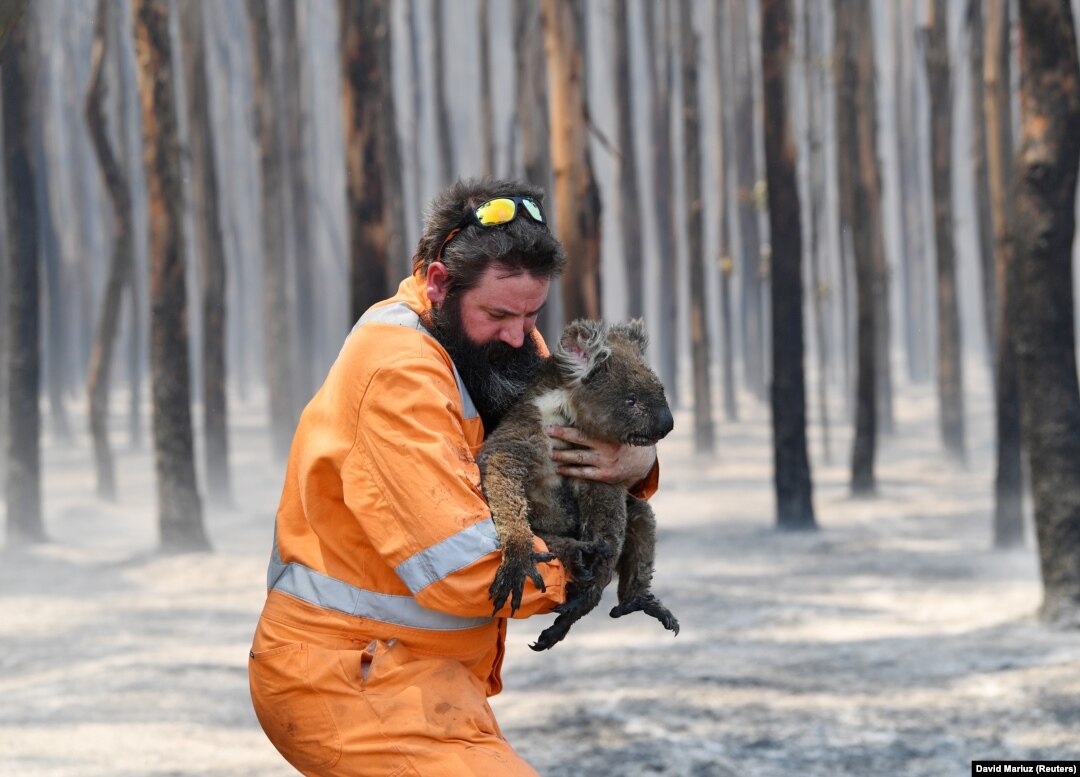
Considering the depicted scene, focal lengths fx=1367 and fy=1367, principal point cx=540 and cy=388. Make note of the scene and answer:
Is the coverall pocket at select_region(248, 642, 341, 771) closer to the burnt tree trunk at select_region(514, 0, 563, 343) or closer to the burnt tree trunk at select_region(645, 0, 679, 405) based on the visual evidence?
the burnt tree trunk at select_region(514, 0, 563, 343)

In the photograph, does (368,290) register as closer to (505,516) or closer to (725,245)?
(505,516)

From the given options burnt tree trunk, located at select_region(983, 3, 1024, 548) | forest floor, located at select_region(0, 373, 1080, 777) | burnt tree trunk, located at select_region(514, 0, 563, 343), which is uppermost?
burnt tree trunk, located at select_region(514, 0, 563, 343)

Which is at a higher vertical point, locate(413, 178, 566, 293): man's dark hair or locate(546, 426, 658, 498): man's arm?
locate(413, 178, 566, 293): man's dark hair

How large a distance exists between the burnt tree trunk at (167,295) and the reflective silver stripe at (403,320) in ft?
31.6

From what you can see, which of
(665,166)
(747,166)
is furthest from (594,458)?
(747,166)

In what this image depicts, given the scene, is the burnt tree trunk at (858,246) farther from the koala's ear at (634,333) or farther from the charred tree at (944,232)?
the koala's ear at (634,333)

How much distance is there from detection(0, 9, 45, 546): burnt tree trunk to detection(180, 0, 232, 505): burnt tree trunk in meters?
2.73

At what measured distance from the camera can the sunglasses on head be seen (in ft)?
8.62

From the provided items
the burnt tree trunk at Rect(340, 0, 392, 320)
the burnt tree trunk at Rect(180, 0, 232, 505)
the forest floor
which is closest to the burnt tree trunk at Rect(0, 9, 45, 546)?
the forest floor

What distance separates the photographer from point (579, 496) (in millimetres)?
2787

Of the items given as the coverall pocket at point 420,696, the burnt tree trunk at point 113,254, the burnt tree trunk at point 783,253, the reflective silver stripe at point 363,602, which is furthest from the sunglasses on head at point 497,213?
the burnt tree trunk at point 113,254

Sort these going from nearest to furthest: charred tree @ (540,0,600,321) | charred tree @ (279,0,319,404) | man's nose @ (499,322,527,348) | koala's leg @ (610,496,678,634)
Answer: man's nose @ (499,322,527,348) < koala's leg @ (610,496,678,634) < charred tree @ (540,0,600,321) < charred tree @ (279,0,319,404)

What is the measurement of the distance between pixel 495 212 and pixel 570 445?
20.2 inches

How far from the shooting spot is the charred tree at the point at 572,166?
11242 mm
